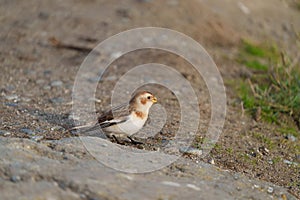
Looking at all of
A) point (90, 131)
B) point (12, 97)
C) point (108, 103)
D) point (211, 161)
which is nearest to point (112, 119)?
point (90, 131)

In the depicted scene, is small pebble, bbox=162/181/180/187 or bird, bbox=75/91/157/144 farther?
bird, bbox=75/91/157/144

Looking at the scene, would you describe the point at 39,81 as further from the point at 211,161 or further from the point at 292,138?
the point at 292,138

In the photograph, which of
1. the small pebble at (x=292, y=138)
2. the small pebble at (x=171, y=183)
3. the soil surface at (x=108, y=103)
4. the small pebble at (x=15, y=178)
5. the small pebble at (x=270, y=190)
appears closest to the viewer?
the small pebble at (x=15, y=178)

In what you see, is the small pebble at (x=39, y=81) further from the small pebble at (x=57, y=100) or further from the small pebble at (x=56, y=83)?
the small pebble at (x=57, y=100)

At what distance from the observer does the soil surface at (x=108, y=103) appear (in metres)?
4.04

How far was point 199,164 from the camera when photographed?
486 centimetres

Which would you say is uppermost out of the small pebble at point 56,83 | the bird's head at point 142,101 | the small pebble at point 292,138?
the bird's head at point 142,101

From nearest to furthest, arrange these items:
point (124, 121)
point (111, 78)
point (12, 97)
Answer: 1. point (124, 121)
2. point (12, 97)
3. point (111, 78)

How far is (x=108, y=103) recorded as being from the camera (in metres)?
6.65

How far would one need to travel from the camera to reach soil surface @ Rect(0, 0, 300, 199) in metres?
4.04

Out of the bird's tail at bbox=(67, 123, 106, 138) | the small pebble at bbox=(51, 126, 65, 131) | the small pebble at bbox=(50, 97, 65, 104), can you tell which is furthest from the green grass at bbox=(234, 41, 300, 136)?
the small pebble at bbox=(51, 126, 65, 131)

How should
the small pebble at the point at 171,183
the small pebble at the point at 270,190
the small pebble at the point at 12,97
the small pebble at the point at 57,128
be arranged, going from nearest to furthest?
the small pebble at the point at 171,183 < the small pebble at the point at 270,190 < the small pebble at the point at 57,128 < the small pebble at the point at 12,97

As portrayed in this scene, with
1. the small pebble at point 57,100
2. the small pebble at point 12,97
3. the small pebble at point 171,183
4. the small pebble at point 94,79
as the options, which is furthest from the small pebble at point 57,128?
the small pebble at point 94,79

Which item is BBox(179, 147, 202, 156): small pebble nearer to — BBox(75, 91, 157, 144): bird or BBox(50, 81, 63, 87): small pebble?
BBox(75, 91, 157, 144): bird
